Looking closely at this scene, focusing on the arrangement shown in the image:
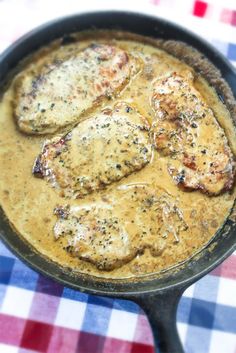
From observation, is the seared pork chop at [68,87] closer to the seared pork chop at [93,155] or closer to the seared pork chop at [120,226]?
the seared pork chop at [93,155]

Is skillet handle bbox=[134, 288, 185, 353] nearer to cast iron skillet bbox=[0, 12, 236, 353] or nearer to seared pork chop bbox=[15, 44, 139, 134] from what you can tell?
cast iron skillet bbox=[0, 12, 236, 353]

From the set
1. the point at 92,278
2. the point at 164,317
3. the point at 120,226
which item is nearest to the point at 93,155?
the point at 120,226

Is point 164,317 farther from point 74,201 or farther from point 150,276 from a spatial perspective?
point 74,201

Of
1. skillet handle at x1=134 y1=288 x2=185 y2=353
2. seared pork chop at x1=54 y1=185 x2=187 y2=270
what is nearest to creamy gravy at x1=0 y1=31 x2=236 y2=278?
seared pork chop at x1=54 y1=185 x2=187 y2=270

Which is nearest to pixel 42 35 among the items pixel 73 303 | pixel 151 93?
pixel 151 93

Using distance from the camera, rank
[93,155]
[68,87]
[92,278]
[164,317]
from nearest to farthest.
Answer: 1. [164,317]
2. [92,278]
3. [93,155]
4. [68,87]

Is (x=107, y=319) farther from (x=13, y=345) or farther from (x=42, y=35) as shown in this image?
(x=42, y=35)
